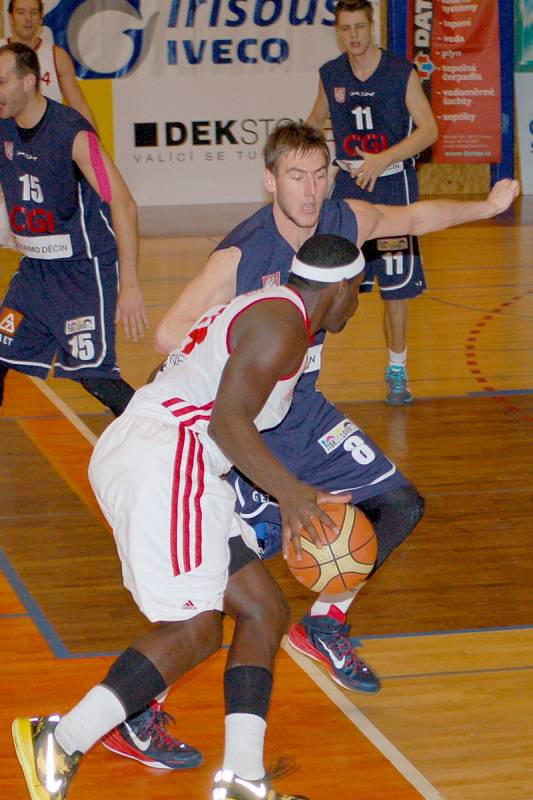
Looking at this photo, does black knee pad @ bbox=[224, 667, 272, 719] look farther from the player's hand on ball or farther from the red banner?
the red banner

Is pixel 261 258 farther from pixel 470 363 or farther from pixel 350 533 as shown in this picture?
pixel 470 363

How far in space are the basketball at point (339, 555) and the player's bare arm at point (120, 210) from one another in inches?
80.8

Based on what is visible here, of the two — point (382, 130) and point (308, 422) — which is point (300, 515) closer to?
point (308, 422)

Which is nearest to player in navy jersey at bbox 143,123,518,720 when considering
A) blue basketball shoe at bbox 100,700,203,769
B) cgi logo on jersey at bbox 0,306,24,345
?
blue basketball shoe at bbox 100,700,203,769

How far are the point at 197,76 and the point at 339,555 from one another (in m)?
12.3

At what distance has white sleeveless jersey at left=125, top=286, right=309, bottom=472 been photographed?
10.5ft

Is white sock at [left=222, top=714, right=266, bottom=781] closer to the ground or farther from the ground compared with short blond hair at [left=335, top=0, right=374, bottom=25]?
closer to the ground

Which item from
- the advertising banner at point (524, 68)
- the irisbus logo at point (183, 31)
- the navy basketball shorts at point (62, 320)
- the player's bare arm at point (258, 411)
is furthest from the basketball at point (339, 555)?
the advertising banner at point (524, 68)

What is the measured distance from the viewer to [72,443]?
6.86 m

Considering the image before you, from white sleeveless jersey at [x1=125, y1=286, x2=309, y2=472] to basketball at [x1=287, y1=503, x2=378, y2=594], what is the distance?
32cm

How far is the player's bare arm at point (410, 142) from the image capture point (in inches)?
247

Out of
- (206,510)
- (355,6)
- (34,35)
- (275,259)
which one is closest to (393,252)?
(355,6)

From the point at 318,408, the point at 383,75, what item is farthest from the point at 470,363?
the point at 318,408

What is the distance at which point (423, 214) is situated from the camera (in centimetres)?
444
